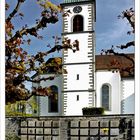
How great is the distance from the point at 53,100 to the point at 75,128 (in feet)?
1.19

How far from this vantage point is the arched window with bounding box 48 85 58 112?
2.24 meters

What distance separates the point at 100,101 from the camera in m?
2.98

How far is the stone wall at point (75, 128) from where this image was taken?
2461 mm

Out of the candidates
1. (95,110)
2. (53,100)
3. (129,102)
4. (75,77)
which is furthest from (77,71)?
(129,102)

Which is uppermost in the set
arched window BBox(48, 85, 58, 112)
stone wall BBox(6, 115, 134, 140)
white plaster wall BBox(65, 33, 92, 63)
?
white plaster wall BBox(65, 33, 92, 63)

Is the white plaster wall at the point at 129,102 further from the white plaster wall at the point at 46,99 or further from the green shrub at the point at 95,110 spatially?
the white plaster wall at the point at 46,99

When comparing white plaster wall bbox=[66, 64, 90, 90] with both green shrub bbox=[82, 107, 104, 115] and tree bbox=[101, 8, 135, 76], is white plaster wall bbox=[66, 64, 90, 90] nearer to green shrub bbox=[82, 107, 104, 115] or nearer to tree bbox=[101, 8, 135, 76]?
green shrub bbox=[82, 107, 104, 115]

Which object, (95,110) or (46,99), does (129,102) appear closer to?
(46,99)

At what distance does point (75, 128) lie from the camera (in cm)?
261

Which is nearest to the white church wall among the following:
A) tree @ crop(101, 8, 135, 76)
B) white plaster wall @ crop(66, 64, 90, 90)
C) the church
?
the church

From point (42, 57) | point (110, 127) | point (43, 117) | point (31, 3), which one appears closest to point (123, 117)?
point (110, 127)

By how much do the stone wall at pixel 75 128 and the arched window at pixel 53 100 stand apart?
0.18 metres

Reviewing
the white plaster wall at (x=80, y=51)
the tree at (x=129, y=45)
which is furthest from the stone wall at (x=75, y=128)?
the tree at (x=129, y=45)

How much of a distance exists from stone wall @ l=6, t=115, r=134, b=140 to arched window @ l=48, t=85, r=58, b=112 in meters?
0.18
